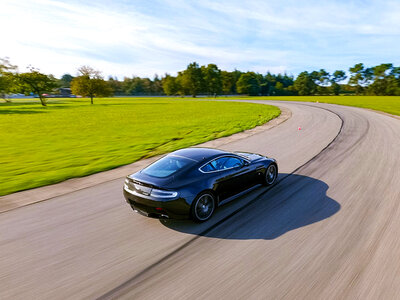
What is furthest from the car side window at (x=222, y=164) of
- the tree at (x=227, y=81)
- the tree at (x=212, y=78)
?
the tree at (x=227, y=81)

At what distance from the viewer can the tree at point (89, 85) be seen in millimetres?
60281

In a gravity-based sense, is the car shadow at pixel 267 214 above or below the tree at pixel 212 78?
below

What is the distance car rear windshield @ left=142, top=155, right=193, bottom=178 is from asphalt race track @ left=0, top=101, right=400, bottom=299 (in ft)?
3.48

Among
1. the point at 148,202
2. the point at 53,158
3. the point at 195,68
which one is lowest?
the point at 53,158

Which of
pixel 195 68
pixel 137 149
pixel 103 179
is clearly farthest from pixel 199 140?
pixel 195 68

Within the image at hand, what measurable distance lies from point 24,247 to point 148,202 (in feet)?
7.65

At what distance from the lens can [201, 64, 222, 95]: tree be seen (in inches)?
3821

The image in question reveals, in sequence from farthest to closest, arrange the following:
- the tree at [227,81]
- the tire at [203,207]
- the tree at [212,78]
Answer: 1. the tree at [227,81]
2. the tree at [212,78]
3. the tire at [203,207]

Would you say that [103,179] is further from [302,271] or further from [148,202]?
[302,271]

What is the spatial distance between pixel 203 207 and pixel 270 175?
264 centimetres

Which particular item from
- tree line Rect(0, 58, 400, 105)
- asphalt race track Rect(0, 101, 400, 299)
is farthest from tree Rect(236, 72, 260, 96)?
asphalt race track Rect(0, 101, 400, 299)

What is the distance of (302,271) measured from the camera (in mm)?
3758

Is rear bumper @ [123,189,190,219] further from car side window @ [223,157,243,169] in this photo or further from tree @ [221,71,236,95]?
tree @ [221,71,236,95]

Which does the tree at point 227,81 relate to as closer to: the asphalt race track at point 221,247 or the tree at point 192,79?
the tree at point 192,79
